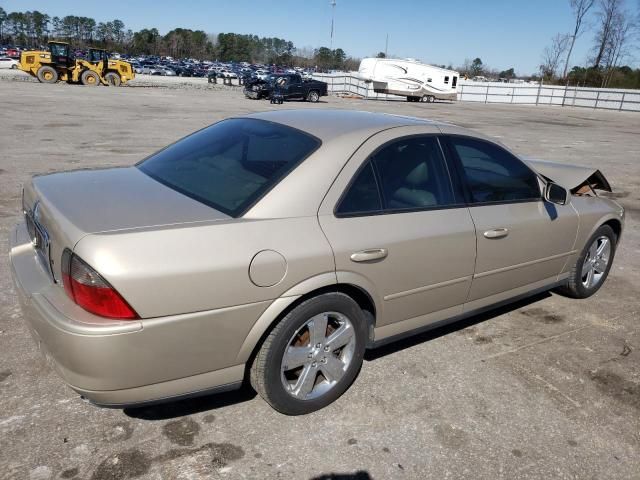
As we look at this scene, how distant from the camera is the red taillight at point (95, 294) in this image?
6.97 ft

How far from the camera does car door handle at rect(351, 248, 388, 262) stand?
107 inches

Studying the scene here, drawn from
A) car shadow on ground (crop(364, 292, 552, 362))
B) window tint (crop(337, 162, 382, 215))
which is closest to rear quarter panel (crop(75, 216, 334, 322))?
window tint (crop(337, 162, 382, 215))

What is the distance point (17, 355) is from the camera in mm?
3180

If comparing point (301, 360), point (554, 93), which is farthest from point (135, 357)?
point (554, 93)

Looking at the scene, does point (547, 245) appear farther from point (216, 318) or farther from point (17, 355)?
point (17, 355)

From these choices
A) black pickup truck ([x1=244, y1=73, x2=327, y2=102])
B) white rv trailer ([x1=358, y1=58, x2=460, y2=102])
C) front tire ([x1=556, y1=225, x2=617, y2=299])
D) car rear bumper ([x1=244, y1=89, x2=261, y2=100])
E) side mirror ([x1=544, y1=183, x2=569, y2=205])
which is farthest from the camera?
white rv trailer ([x1=358, y1=58, x2=460, y2=102])

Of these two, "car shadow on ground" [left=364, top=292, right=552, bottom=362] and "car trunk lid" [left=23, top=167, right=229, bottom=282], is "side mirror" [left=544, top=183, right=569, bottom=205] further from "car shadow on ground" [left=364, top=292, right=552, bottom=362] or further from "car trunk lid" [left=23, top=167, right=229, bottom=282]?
"car trunk lid" [left=23, top=167, right=229, bottom=282]

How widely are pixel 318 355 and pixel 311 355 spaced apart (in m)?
0.05

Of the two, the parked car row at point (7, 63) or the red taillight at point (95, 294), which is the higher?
the red taillight at point (95, 294)

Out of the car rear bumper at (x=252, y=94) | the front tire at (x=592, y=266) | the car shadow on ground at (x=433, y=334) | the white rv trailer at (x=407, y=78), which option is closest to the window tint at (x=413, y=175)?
the car shadow on ground at (x=433, y=334)

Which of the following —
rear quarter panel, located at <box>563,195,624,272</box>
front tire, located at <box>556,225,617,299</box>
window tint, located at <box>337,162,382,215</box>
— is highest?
window tint, located at <box>337,162,382,215</box>

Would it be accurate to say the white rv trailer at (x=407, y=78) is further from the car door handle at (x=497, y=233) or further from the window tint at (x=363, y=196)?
the window tint at (x=363, y=196)

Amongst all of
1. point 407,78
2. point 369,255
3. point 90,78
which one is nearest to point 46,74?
point 90,78

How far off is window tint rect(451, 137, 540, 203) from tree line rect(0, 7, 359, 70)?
133927 mm
